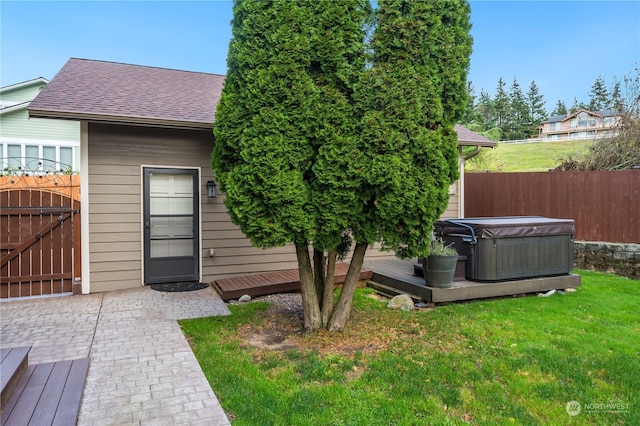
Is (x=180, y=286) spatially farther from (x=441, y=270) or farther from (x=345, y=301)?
(x=441, y=270)

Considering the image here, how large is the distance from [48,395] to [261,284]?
317 cm

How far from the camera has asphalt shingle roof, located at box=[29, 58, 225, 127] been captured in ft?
16.7

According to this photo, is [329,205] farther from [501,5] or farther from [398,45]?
[501,5]

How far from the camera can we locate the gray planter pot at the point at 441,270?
495 centimetres

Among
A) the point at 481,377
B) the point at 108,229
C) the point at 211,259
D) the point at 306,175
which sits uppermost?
the point at 306,175

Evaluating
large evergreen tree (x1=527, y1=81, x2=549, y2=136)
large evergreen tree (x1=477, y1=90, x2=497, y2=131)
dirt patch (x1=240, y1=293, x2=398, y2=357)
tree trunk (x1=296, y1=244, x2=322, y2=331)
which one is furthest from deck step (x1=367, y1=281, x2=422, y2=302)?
large evergreen tree (x1=527, y1=81, x2=549, y2=136)

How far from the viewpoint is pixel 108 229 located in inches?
221

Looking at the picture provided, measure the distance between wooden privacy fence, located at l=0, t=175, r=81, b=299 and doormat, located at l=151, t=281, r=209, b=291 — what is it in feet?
3.66

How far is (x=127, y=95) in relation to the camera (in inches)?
239

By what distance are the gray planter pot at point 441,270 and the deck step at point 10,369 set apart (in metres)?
4.25

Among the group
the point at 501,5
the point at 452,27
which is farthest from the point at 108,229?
the point at 501,5

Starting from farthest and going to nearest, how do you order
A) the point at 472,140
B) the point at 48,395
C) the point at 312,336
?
1. the point at 472,140
2. the point at 312,336
3. the point at 48,395

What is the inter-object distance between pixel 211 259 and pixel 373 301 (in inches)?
107

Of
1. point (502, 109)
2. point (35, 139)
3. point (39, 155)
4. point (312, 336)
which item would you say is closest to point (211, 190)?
point (312, 336)
